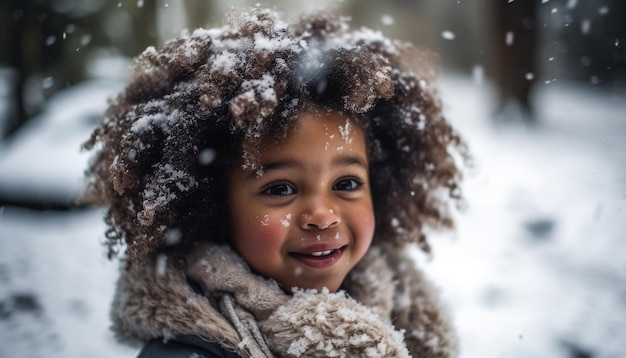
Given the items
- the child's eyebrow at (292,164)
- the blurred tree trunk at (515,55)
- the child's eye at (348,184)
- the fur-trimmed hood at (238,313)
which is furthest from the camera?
the blurred tree trunk at (515,55)

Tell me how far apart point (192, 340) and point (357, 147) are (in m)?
0.70

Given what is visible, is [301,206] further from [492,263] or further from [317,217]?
[492,263]

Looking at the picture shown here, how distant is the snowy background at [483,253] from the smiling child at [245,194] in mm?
527

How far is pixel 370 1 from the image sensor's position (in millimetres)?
15391

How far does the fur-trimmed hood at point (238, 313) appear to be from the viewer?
1.24 metres

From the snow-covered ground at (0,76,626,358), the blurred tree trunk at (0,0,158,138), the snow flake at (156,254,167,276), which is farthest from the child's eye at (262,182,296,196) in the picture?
the blurred tree trunk at (0,0,158,138)

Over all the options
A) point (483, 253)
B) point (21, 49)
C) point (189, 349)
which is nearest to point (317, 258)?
point (189, 349)

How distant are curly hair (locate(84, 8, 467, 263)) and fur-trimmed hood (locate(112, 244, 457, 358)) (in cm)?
11

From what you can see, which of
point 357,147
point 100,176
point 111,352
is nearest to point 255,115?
point 357,147

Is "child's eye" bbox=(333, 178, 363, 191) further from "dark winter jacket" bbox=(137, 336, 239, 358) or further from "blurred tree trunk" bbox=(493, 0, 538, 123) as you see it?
"blurred tree trunk" bbox=(493, 0, 538, 123)

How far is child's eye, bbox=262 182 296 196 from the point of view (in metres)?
1.37

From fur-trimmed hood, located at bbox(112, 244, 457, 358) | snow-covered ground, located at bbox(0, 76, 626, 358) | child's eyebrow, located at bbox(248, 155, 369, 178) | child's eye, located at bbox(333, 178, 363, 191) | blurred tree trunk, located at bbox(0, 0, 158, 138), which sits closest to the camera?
fur-trimmed hood, located at bbox(112, 244, 457, 358)

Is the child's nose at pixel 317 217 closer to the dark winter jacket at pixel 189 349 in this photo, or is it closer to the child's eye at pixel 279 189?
the child's eye at pixel 279 189

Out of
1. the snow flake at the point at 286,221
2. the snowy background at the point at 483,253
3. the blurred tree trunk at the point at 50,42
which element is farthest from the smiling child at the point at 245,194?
the blurred tree trunk at the point at 50,42
